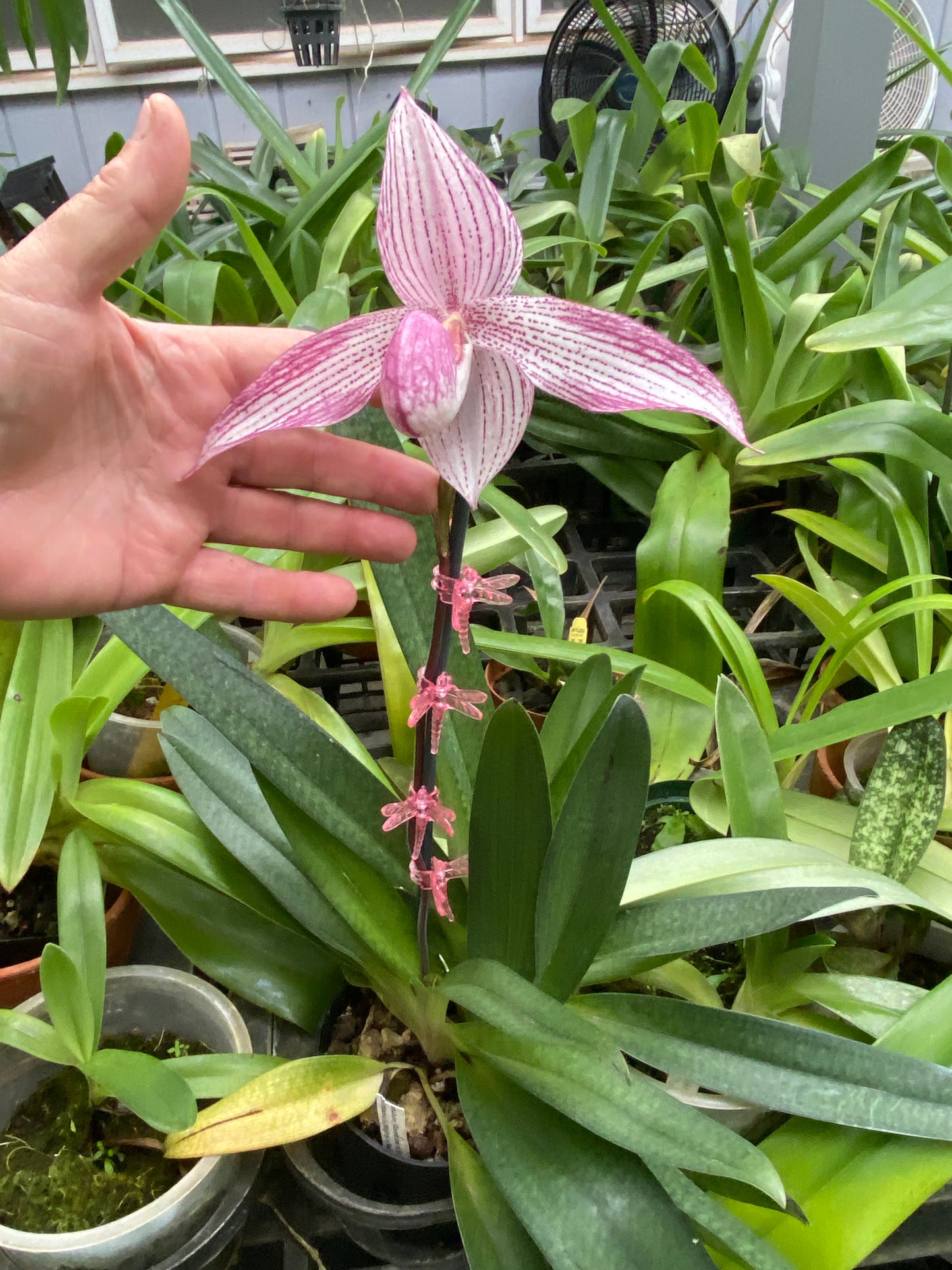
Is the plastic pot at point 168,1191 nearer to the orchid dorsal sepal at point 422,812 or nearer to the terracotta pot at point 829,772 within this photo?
the orchid dorsal sepal at point 422,812

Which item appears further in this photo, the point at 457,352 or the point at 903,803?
the point at 903,803

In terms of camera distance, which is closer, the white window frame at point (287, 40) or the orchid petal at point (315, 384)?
the orchid petal at point (315, 384)

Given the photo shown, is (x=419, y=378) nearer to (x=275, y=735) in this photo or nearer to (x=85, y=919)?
(x=275, y=735)

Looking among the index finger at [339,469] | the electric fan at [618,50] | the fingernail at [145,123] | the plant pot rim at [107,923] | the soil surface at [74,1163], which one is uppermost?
the electric fan at [618,50]

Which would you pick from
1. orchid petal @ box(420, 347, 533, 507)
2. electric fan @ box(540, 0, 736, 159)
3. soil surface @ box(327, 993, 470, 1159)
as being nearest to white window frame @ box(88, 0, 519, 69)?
electric fan @ box(540, 0, 736, 159)

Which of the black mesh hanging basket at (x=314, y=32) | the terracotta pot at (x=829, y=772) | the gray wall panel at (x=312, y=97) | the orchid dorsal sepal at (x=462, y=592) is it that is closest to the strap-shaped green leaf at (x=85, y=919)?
the orchid dorsal sepal at (x=462, y=592)

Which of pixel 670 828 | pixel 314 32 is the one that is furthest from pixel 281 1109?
pixel 314 32

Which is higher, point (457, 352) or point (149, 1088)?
point (457, 352)

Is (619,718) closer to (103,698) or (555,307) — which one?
(555,307)
